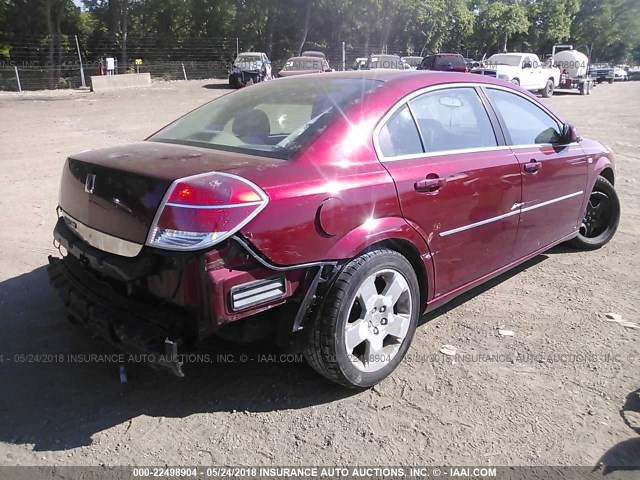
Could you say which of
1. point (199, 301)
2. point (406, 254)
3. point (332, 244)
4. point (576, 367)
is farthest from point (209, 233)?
point (576, 367)

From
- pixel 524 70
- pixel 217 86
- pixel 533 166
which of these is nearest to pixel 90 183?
pixel 533 166

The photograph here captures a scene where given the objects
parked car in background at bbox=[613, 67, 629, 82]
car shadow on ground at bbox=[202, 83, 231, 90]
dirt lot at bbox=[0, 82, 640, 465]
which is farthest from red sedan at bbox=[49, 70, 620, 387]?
parked car in background at bbox=[613, 67, 629, 82]

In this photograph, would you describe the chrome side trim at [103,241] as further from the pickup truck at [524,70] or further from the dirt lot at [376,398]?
the pickup truck at [524,70]

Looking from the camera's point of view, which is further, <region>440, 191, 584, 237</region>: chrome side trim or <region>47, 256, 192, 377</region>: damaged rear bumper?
<region>440, 191, 584, 237</region>: chrome side trim

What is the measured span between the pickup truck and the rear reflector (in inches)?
889

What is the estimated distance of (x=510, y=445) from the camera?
2.73m

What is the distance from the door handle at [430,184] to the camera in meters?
3.23

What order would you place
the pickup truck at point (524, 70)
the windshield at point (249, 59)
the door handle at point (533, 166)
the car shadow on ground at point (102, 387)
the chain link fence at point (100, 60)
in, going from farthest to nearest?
the windshield at point (249, 59) → the chain link fence at point (100, 60) → the pickup truck at point (524, 70) → the door handle at point (533, 166) → the car shadow on ground at point (102, 387)

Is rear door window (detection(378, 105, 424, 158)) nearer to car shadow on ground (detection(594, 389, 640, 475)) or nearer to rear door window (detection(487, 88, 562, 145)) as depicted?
rear door window (detection(487, 88, 562, 145))

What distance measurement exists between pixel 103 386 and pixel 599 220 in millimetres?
4749

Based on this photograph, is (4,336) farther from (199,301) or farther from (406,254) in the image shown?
(406,254)

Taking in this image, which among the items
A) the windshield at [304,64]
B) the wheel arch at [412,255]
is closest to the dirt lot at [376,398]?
the wheel arch at [412,255]

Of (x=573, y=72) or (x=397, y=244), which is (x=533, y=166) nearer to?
(x=397, y=244)

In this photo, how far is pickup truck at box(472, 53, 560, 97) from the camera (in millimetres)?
24438
